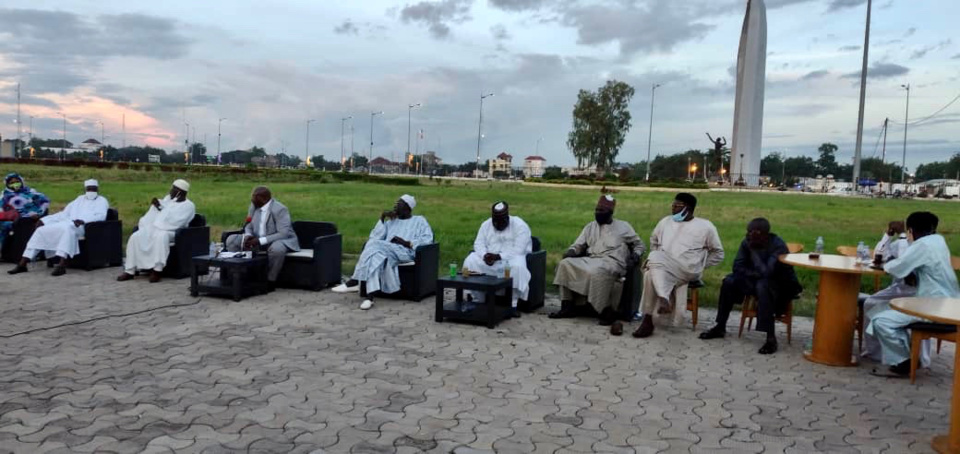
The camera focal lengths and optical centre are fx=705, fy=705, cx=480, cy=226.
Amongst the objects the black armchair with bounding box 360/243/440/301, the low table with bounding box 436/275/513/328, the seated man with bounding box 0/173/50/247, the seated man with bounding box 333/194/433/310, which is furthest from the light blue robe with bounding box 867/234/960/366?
the seated man with bounding box 0/173/50/247

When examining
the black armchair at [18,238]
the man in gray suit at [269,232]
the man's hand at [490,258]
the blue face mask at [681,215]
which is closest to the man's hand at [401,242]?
the man's hand at [490,258]

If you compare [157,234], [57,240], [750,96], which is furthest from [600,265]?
[750,96]

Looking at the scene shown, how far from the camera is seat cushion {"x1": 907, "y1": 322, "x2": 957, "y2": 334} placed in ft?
17.6

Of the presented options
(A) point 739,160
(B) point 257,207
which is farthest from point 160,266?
(A) point 739,160

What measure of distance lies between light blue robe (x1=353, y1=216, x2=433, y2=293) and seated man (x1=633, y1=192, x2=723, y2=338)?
9.43 ft

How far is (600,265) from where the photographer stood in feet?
24.8

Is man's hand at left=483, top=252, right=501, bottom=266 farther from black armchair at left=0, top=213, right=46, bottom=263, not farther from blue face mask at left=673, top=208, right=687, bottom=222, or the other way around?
black armchair at left=0, top=213, right=46, bottom=263

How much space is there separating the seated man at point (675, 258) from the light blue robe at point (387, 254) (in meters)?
2.87

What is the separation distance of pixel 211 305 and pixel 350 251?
509 cm

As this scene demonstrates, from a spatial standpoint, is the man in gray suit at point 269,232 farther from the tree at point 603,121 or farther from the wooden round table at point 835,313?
the tree at point 603,121

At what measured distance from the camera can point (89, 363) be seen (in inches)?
216

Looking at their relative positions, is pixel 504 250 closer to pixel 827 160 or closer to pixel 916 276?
pixel 916 276

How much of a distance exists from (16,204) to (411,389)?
8.73 metres

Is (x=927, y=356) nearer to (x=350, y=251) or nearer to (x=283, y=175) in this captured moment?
(x=350, y=251)
